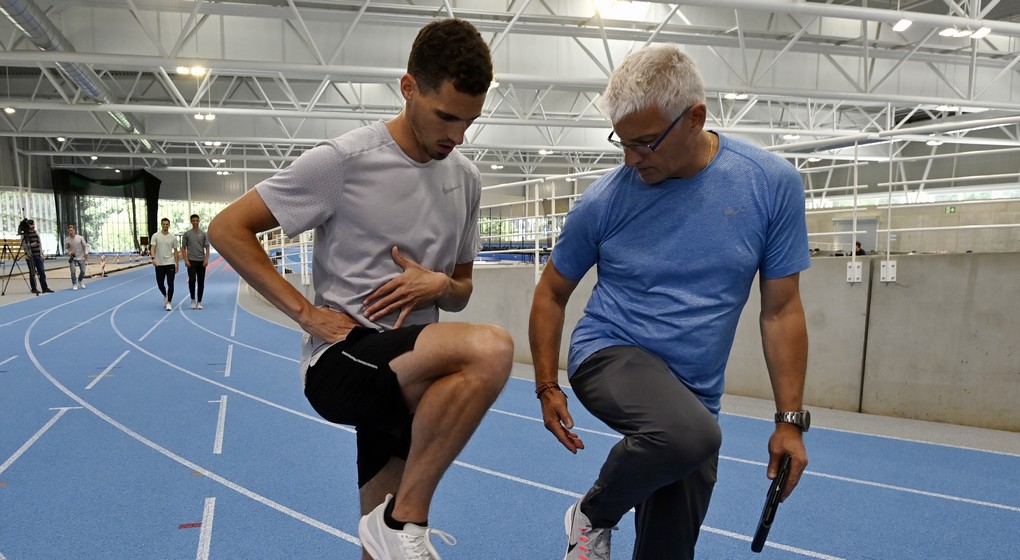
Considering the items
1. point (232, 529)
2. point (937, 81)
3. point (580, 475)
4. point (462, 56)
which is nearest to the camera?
point (462, 56)

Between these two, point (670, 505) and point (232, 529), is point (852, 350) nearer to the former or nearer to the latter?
point (670, 505)

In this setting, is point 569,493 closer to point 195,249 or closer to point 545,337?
point 545,337

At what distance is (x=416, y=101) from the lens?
1754 millimetres

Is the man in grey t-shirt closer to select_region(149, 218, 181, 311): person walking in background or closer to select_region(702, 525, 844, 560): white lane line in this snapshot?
select_region(702, 525, 844, 560): white lane line

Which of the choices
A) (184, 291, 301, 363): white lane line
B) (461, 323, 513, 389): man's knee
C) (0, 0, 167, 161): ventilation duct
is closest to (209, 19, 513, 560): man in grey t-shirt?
(461, 323, 513, 389): man's knee

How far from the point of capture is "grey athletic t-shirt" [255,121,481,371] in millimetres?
1768

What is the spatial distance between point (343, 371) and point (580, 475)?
267 cm

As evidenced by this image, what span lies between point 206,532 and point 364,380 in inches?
83.6

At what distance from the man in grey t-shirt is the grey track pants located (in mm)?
294

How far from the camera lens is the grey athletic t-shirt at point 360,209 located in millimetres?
1768

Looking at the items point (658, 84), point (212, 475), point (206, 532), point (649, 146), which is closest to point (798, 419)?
point (649, 146)

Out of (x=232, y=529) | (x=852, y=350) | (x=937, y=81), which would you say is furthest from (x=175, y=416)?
(x=937, y=81)

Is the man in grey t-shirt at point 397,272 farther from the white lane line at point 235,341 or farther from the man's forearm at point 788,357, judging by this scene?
the white lane line at point 235,341

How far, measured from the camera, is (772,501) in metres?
1.77
